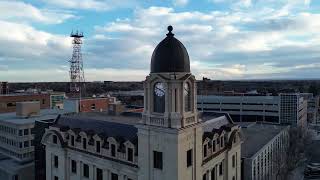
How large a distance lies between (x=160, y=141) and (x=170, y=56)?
7783mm

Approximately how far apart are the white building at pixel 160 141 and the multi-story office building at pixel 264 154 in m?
4.79

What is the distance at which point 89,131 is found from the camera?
4025cm

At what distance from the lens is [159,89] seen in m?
31.2

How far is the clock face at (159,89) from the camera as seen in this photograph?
101 ft

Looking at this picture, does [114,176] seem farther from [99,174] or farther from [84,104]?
[84,104]

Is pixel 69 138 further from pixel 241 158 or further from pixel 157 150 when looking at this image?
pixel 241 158

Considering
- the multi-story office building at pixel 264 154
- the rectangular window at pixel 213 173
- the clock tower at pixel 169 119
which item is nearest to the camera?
the clock tower at pixel 169 119

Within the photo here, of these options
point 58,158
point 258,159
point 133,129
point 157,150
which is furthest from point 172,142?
point 258,159

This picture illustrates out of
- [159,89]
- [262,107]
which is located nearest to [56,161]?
[159,89]

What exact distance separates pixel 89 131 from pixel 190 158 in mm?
13988

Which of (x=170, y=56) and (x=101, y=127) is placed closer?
(x=170, y=56)

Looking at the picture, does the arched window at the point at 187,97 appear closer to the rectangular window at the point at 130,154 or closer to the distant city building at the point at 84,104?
the rectangular window at the point at 130,154

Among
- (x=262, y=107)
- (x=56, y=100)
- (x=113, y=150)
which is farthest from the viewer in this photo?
(x=56, y=100)

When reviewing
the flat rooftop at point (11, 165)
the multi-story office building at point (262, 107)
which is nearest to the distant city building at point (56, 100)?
the flat rooftop at point (11, 165)
